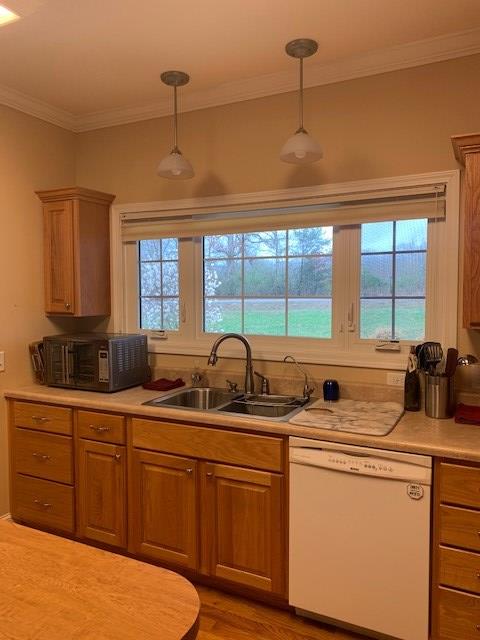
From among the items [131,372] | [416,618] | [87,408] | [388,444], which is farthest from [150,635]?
[131,372]

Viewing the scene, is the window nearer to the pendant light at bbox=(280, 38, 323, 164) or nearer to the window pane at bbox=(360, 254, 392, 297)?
the window pane at bbox=(360, 254, 392, 297)

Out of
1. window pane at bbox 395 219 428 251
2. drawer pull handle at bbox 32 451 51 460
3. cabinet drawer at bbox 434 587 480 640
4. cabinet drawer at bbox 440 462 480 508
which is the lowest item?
cabinet drawer at bbox 434 587 480 640

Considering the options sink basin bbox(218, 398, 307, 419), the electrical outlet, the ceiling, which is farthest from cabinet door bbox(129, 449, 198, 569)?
the ceiling

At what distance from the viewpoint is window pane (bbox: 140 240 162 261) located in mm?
3246

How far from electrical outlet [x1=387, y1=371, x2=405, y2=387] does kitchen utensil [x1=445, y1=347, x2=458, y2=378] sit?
28 centimetres

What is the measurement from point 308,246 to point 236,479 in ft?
4.38

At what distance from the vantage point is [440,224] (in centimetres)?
240

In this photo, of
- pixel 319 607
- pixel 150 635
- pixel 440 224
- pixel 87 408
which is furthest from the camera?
pixel 87 408

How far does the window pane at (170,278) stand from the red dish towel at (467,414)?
182 centimetres

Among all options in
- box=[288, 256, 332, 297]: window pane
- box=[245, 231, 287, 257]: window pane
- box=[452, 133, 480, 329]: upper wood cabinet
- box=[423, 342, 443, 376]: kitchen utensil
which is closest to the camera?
box=[452, 133, 480, 329]: upper wood cabinet

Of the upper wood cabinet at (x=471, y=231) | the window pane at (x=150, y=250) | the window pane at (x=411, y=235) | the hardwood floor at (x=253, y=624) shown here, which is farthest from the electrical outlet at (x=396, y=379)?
the window pane at (x=150, y=250)

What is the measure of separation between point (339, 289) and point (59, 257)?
1.76 metres

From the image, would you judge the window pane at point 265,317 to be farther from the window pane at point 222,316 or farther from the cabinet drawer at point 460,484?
the cabinet drawer at point 460,484

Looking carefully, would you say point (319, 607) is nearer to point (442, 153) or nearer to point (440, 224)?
point (440, 224)
